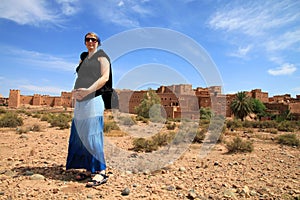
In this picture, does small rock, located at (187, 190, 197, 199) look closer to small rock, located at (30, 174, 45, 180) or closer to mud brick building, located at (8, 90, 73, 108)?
small rock, located at (30, 174, 45, 180)

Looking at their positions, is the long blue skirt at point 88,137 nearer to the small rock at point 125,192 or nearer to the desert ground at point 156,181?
the desert ground at point 156,181

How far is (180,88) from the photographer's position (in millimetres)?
38562

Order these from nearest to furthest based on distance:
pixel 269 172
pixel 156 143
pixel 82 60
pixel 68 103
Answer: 1. pixel 82 60
2. pixel 269 172
3. pixel 156 143
4. pixel 68 103

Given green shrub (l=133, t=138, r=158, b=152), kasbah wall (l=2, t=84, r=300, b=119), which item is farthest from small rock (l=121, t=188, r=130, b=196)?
kasbah wall (l=2, t=84, r=300, b=119)

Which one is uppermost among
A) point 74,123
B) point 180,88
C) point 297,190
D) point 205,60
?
point 180,88

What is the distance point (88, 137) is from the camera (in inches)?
129

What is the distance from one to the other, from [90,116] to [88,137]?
12.7 inches

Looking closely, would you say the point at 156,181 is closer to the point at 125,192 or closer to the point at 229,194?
the point at 125,192

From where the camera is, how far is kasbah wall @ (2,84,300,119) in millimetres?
33531

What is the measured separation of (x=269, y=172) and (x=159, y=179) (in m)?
2.42

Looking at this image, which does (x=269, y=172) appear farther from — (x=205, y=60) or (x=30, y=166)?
(x=30, y=166)

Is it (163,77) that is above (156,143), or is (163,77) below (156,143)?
above

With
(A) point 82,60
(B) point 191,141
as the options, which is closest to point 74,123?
(A) point 82,60

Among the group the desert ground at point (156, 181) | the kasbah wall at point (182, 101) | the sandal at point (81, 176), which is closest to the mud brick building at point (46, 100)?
the kasbah wall at point (182, 101)
